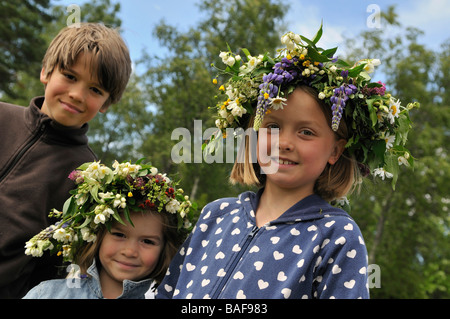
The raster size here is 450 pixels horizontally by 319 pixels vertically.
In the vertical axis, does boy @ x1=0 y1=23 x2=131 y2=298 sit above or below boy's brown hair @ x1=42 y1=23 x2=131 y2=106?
below

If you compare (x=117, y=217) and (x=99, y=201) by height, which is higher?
(x=99, y=201)

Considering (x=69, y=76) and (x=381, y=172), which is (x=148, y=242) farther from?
(x=381, y=172)

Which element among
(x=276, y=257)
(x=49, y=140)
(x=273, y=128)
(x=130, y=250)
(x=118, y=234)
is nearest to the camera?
(x=276, y=257)

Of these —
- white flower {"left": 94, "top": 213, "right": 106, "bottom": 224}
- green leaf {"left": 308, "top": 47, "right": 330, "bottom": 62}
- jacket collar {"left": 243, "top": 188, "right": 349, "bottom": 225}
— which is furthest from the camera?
white flower {"left": 94, "top": 213, "right": 106, "bottom": 224}

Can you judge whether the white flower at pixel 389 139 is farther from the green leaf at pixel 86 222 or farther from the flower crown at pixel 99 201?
the green leaf at pixel 86 222

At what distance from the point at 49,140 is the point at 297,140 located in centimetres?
211

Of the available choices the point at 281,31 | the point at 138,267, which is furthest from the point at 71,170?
the point at 281,31

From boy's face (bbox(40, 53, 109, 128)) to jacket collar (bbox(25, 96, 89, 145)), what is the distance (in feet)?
0.17

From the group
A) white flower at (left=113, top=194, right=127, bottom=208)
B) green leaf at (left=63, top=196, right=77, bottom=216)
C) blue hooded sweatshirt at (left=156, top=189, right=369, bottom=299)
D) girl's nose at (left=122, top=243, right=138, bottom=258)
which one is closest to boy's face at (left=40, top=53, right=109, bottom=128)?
green leaf at (left=63, top=196, right=77, bottom=216)

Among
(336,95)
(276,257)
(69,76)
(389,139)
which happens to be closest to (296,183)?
(276,257)

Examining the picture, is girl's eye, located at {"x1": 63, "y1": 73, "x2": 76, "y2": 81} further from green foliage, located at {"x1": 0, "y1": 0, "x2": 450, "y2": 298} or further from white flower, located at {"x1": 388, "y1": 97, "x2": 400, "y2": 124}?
green foliage, located at {"x1": 0, "y1": 0, "x2": 450, "y2": 298}

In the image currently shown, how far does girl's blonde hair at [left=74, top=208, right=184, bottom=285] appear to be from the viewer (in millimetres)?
3549

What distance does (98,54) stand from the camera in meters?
3.71

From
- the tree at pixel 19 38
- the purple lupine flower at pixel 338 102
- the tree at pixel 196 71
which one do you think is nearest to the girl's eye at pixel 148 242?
the purple lupine flower at pixel 338 102
